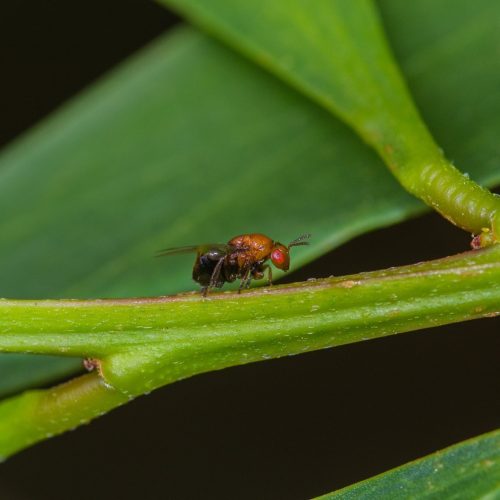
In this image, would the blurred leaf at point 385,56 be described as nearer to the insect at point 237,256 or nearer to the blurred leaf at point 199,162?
the blurred leaf at point 199,162

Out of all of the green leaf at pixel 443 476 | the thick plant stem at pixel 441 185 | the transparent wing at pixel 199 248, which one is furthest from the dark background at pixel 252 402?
the green leaf at pixel 443 476

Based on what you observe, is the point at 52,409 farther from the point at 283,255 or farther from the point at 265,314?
the point at 283,255

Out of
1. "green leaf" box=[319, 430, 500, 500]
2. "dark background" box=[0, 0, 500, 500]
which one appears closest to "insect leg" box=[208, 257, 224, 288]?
"green leaf" box=[319, 430, 500, 500]

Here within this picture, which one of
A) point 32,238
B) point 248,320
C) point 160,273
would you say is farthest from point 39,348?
point 32,238

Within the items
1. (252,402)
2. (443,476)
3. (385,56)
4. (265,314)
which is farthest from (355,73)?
(252,402)

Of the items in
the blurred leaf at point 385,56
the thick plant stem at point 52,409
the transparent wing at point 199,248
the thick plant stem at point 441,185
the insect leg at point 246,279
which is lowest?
the thick plant stem at point 52,409

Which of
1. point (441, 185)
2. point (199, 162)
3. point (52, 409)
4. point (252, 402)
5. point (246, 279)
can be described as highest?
point (252, 402)
